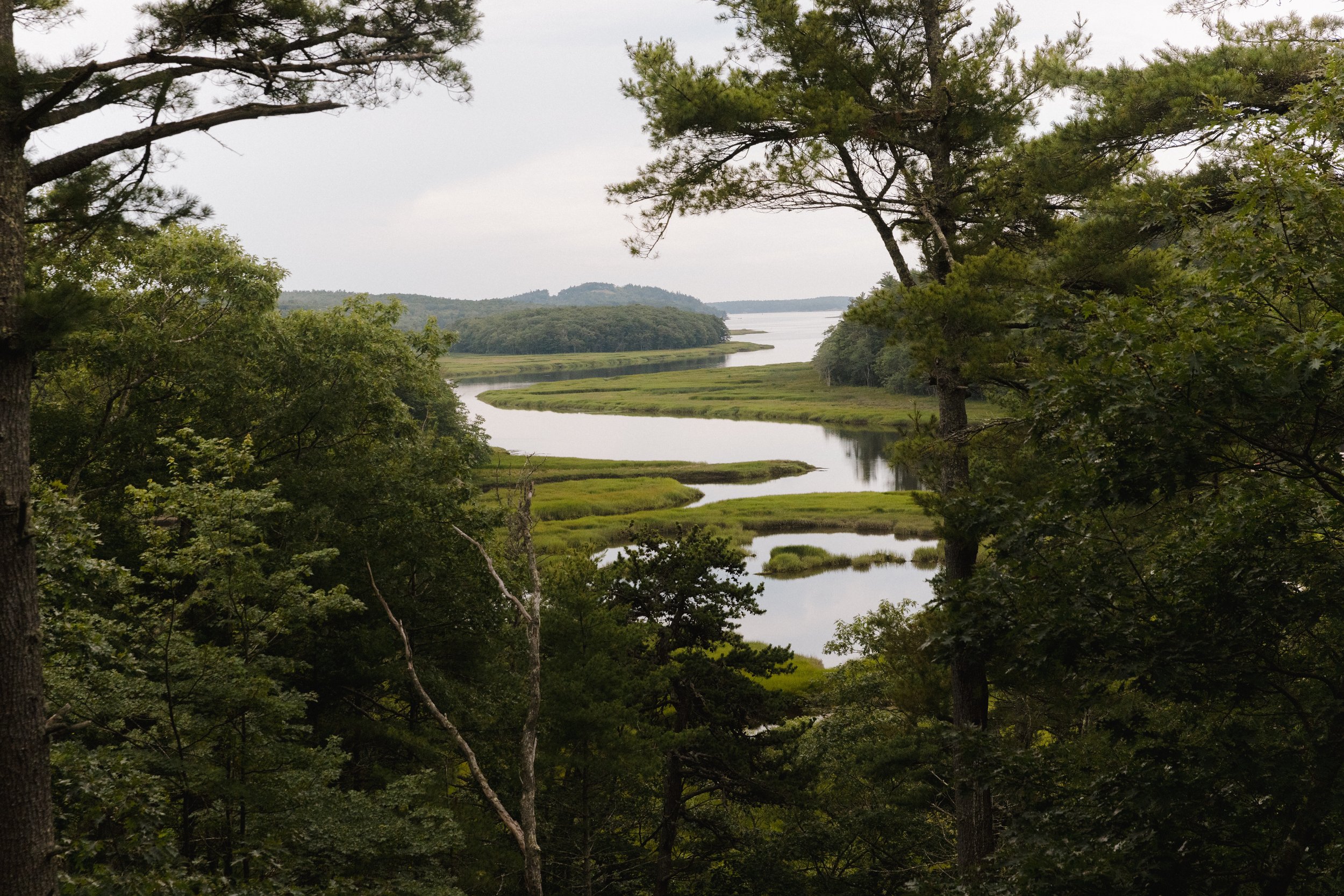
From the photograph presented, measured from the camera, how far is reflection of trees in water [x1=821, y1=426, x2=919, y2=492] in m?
59.0

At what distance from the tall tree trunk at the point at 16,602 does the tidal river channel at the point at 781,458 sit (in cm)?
1663

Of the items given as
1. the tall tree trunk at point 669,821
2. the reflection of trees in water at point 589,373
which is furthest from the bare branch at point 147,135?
the reflection of trees in water at point 589,373

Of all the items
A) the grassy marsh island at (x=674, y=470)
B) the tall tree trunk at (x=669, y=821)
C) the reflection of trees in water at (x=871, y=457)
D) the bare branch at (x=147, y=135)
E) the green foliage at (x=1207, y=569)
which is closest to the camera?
the green foliage at (x=1207, y=569)

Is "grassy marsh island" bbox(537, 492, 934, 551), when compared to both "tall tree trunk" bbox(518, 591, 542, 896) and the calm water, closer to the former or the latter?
the calm water

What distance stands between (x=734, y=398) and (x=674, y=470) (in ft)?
154

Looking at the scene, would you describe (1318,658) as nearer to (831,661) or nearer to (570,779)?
(570,779)

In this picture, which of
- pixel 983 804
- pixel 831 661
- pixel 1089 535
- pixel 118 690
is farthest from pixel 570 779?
pixel 831 661

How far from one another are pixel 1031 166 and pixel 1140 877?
31.7 feet

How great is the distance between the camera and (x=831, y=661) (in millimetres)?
29812

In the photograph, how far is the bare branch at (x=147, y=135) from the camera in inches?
269

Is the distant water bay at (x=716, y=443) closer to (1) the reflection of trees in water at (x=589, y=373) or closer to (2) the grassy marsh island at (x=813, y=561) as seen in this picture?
(2) the grassy marsh island at (x=813, y=561)

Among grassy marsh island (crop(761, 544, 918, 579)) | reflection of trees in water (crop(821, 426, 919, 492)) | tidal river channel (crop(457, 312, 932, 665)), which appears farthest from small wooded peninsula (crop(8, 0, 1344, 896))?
reflection of trees in water (crop(821, 426, 919, 492))

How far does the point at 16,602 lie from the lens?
6.38 meters

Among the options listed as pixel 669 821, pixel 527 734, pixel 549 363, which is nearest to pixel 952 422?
pixel 527 734
